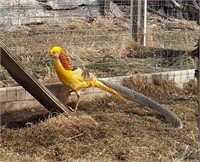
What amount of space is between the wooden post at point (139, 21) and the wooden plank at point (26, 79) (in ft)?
12.5

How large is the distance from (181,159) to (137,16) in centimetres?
476

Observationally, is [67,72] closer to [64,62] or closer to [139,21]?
[64,62]

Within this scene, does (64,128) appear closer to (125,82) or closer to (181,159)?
(181,159)

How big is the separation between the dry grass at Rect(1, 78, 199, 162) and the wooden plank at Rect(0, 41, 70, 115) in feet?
0.51

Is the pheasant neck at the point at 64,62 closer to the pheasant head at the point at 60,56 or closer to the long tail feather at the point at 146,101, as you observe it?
the pheasant head at the point at 60,56

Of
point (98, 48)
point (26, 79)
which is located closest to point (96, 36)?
point (98, 48)

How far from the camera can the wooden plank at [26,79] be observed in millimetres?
4156

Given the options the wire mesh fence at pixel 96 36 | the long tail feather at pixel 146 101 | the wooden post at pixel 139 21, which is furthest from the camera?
the wooden post at pixel 139 21

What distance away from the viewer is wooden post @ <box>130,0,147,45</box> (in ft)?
26.5

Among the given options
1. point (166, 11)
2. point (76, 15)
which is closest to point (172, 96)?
point (76, 15)

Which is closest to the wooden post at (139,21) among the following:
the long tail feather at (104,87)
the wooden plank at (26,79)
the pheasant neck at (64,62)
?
the long tail feather at (104,87)

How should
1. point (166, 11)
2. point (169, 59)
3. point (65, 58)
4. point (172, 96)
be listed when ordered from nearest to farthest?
point (65, 58) < point (172, 96) < point (169, 59) < point (166, 11)

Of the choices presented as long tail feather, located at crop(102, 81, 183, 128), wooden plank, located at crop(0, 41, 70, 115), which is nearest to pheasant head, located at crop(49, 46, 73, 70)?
wooden plank, located at crop(0, 41, 70, 115)

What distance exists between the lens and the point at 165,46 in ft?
27.1
